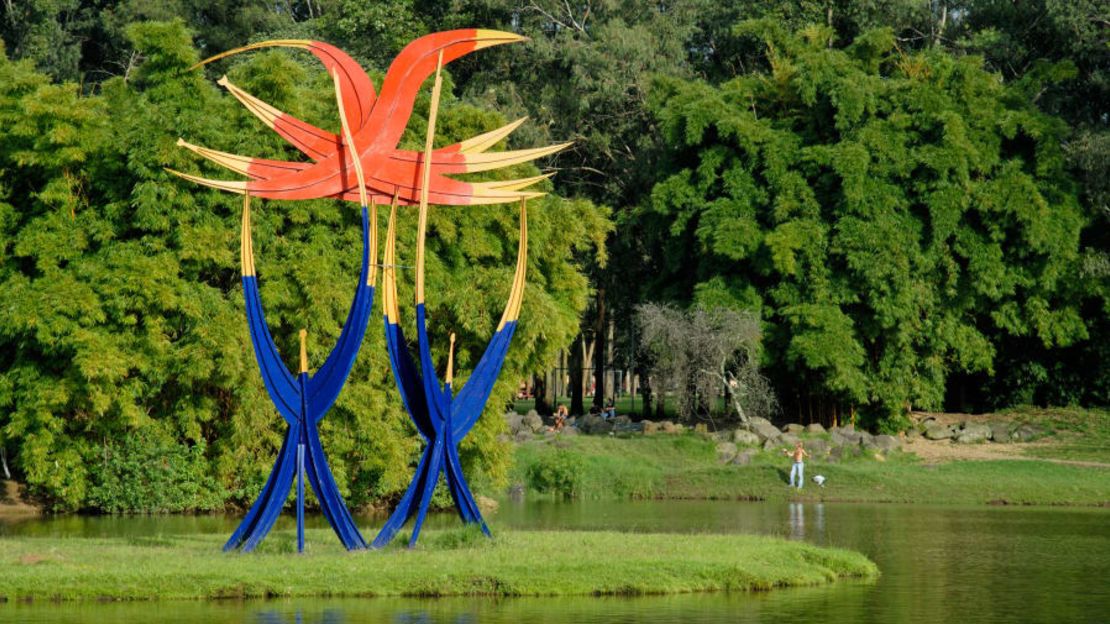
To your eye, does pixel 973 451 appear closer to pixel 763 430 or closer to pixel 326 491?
pixel 763 430

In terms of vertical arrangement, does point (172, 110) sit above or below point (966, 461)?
above

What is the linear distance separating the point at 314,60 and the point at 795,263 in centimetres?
1477

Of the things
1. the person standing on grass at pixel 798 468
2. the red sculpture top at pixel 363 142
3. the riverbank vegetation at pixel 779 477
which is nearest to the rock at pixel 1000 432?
the riverbank vegetation at pixel 779 477

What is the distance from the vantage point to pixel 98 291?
89.2 feet

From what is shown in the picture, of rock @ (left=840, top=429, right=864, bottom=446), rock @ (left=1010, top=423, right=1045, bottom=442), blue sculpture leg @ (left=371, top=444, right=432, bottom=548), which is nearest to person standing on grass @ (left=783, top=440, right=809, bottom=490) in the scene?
rock @ (left=840, top=429, right=864, bottom=446)

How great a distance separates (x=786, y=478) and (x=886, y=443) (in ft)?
16.4

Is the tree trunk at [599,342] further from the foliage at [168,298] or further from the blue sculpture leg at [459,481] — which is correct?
the blue sculpture leg at [459,481]

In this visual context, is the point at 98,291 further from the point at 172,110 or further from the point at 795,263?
the point at 795,263

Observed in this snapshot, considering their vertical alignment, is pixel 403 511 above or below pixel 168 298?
below

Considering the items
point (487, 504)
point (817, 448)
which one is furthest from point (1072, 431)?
point (487, 504)

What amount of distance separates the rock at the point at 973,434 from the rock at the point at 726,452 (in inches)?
263

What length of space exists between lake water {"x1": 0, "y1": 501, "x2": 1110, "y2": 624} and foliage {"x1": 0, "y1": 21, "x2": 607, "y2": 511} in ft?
4.36

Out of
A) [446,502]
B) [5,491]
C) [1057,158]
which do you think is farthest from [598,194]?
[5,491]

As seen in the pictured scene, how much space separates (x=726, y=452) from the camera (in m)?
36.0
